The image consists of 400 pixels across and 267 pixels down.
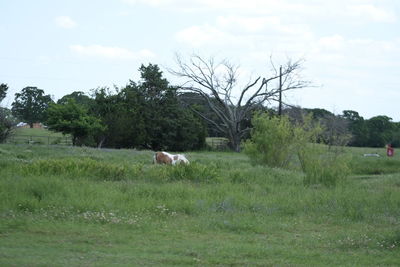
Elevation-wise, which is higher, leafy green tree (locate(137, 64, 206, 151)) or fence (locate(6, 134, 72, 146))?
leafy green tree (locate(137, 64, 206, 151))

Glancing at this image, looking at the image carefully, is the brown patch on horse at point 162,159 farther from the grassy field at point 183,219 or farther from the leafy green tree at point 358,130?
the leafy green tree at point 358,130

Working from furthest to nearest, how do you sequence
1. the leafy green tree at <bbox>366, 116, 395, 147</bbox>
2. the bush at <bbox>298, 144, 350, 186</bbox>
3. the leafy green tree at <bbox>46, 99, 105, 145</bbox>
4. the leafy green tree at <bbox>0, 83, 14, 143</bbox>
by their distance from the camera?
the leafy green tree at <bbox>366, 116, 395, 147</bbox> < the leafy green tree at <bbox>46, 99, 105, 145</bbox> < the leafy green tree at <bbox>0, 83, 14, 143</bbox> < the bush at <bbox>298, 144, 350, 186</bbox>

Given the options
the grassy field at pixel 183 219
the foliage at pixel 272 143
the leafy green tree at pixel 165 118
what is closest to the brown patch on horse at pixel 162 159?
the foliage at pixel 272 143

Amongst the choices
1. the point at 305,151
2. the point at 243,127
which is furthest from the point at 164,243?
the point at 243,127

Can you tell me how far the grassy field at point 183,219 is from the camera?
28.2 ft

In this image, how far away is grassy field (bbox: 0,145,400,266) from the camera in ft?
28.2

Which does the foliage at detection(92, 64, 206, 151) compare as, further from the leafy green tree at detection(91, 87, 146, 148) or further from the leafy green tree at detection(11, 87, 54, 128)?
the leafy green tree at detection(11, 87, 54, 128)

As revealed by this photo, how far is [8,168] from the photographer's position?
17781 millimetres

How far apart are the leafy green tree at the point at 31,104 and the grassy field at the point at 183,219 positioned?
82238mm

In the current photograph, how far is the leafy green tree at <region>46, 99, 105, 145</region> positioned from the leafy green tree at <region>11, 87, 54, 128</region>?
52.1m

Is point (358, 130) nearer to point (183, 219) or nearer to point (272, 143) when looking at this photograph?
point (272, 143)

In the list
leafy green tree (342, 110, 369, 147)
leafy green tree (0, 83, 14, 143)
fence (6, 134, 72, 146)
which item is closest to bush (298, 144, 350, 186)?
fence (6, 134, 72, 146)

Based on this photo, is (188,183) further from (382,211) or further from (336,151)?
(336,151)

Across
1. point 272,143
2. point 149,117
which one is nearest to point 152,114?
point 149,117
